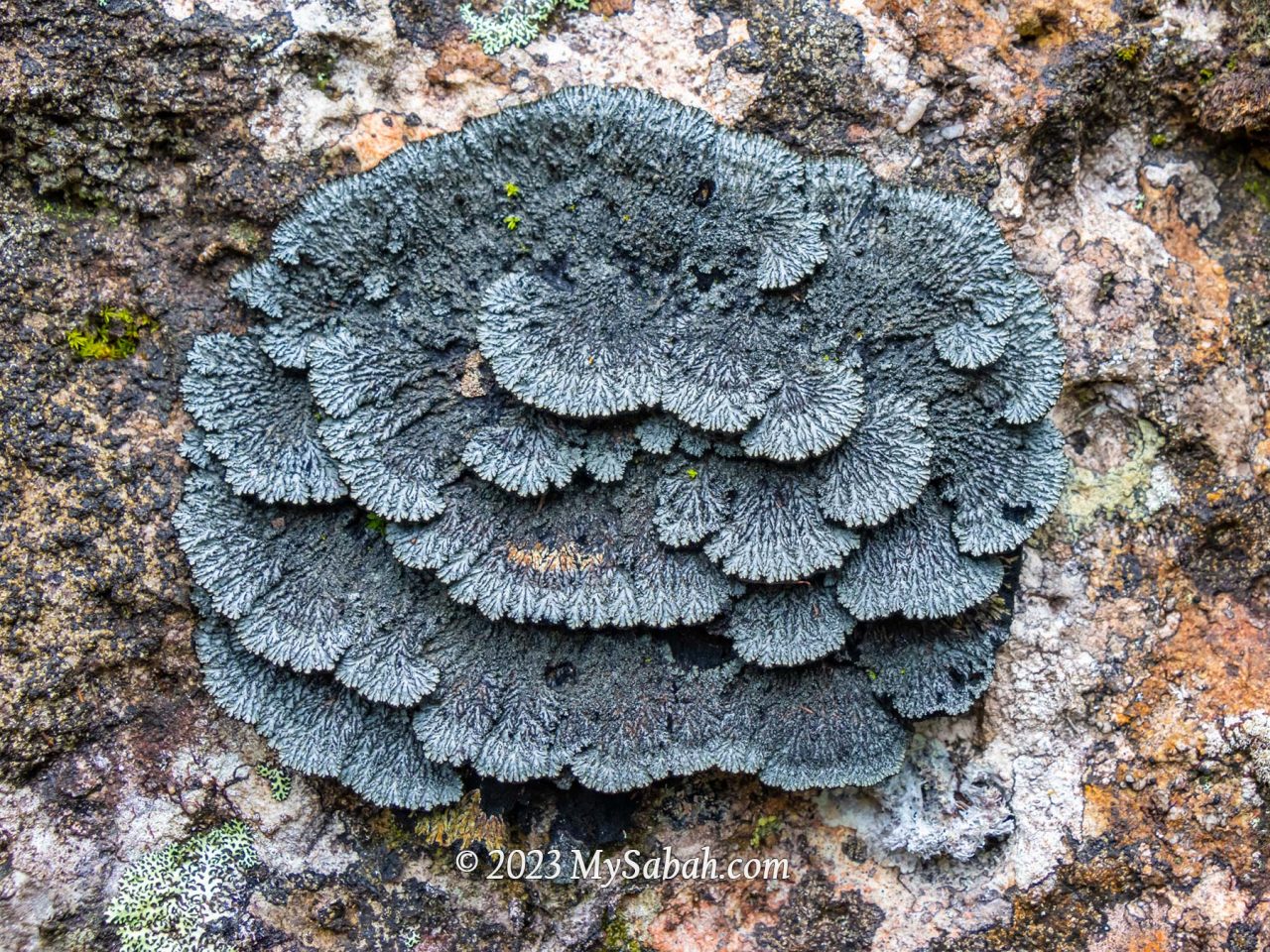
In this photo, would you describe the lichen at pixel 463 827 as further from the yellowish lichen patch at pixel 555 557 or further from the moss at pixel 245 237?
the moss at pixel 245 237

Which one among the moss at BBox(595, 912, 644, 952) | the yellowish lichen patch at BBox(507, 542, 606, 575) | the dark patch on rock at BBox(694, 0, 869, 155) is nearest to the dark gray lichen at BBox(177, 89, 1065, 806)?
the yellowish lichen patch at BBox(507, 542, 606, 575)

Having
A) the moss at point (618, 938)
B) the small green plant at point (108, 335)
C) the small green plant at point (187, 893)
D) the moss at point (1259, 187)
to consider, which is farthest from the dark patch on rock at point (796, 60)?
the small green plant at point (187, 893)

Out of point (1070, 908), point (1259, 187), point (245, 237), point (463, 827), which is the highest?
point (1259, 187)

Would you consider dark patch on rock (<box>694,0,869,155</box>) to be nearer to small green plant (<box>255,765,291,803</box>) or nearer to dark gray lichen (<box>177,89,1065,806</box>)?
dark gray lichen (<box>177,89,1065,806</box>)

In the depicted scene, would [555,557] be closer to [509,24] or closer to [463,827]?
[463,827]

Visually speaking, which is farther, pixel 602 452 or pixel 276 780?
pixel 276 780

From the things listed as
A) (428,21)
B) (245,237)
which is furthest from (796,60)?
(245,237)

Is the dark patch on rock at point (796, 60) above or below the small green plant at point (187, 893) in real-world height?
above
